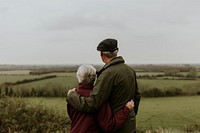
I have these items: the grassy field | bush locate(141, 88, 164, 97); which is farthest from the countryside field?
bush locate(141, 88, 164, 97)

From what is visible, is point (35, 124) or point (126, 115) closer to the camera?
point (126, 115)

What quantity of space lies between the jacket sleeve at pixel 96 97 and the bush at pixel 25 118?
26.3 feet

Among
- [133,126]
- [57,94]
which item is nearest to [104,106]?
→ [133,126]

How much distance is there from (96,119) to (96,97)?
0.27 meters

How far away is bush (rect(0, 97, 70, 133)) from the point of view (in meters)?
10.9

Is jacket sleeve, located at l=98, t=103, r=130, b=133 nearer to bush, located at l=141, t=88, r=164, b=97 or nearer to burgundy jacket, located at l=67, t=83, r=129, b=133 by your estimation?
burgundy jacket, located at l=67, t=83, r=129, b=133

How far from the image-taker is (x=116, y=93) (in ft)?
10.1

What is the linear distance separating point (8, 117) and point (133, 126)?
8.56 metres

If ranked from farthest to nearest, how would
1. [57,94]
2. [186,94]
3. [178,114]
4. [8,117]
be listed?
[186,94]
[57,94]
[178,114]
[8,117]

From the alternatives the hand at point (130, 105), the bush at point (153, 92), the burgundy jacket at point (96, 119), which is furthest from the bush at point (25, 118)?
the bush at point (153, 92)

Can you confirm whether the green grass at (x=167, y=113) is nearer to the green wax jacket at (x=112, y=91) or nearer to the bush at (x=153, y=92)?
the bush at (x=153, y=92)

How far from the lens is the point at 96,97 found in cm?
295

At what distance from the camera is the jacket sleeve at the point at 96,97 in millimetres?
2958

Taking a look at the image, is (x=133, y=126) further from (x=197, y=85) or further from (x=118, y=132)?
(x=197, y=85)
